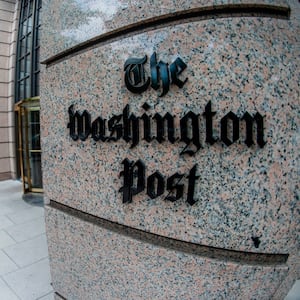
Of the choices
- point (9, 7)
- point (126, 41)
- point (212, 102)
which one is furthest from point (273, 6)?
point (9, 7)

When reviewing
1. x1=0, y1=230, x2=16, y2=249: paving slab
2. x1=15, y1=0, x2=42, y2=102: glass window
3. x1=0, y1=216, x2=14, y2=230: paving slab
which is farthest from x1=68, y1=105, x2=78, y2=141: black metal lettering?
x1=15, y1=0, x2=42, y2=102: glass window

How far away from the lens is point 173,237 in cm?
130

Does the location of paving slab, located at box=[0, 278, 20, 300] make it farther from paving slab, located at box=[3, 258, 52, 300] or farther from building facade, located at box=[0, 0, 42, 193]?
building facade, located at box=[0, 0, 42, 193]

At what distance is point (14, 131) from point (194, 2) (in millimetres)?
8909

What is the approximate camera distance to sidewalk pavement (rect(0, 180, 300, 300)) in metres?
2.67

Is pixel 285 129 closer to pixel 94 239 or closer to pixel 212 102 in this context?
pixel 212 102

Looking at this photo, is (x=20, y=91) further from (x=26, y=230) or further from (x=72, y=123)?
(x=72, y=123)

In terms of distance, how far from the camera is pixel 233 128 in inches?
44.2

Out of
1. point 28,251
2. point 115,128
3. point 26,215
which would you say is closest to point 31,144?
point 26,215

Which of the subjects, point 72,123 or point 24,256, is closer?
point 72,123

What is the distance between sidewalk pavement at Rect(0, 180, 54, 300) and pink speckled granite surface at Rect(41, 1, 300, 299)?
1715 mm

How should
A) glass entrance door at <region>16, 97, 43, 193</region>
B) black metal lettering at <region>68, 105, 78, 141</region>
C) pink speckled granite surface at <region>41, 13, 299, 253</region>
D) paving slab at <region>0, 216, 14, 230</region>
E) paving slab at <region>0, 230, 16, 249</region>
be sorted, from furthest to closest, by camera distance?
1. glass entrance door at <region>16, 97, 43, 193</region>
2. paving slab at <region>0, 216, 14, 230</region>
3. paving slab at <region>0, 230, 16, 249</region>
4. black metal lettering at <region>68, 105, 78, 141</region>
5. pink speckled granite surface at <region>41, 13, 299, 253</region>

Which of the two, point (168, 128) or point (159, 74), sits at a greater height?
point (159, 74)

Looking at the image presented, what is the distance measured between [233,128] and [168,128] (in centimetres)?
32
